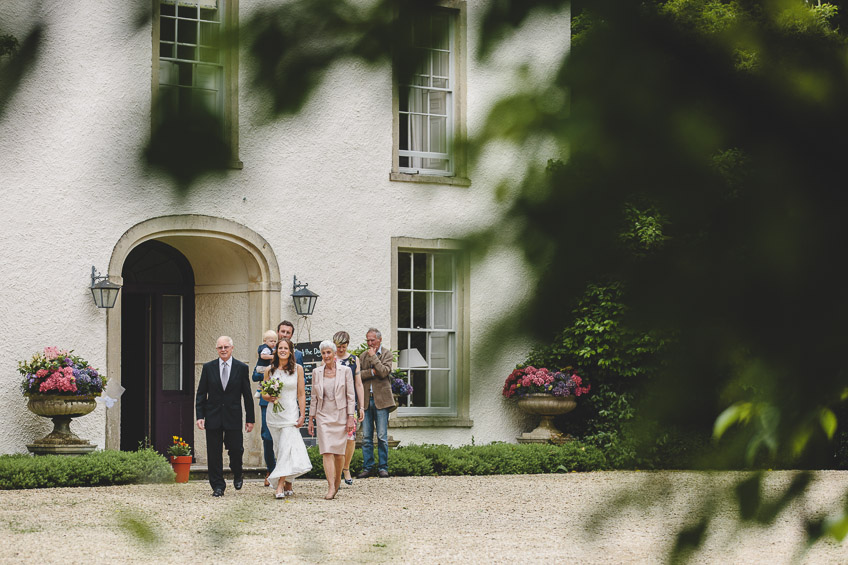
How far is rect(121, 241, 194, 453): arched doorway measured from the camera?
14.6 m

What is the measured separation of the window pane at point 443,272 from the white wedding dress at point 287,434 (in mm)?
10134

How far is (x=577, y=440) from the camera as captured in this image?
1514cm

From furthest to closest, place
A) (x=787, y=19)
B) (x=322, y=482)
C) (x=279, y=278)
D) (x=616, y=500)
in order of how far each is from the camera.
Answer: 1. (x=279, y=278)
2. (x=322, y=482)
3. (x=616, y=500)
4. (x=787, y=19)

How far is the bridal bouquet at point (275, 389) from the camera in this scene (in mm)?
11289

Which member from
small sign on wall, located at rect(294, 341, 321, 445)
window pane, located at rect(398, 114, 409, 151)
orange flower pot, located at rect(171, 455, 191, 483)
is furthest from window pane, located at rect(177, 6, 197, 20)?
small sign on wall, located at rect(294, 341, 321, 445)

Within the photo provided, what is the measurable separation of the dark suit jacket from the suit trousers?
7 cm

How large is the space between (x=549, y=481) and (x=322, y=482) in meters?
2.37

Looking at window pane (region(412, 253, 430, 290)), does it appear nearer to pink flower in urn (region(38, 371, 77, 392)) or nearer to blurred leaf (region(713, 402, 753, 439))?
blurred leaf (region(713, 402, 753, 439))

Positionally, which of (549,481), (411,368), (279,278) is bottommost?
(549,481)

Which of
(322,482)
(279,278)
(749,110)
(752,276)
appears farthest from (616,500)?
(279,278)

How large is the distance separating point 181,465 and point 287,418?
1946 millimetres

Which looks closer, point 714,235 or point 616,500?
point 714,235

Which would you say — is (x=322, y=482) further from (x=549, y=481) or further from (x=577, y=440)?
(x=577, y=440)

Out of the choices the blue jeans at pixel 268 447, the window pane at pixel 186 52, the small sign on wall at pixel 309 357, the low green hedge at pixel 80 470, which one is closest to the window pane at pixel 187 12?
the window pane at pixel 186 52
